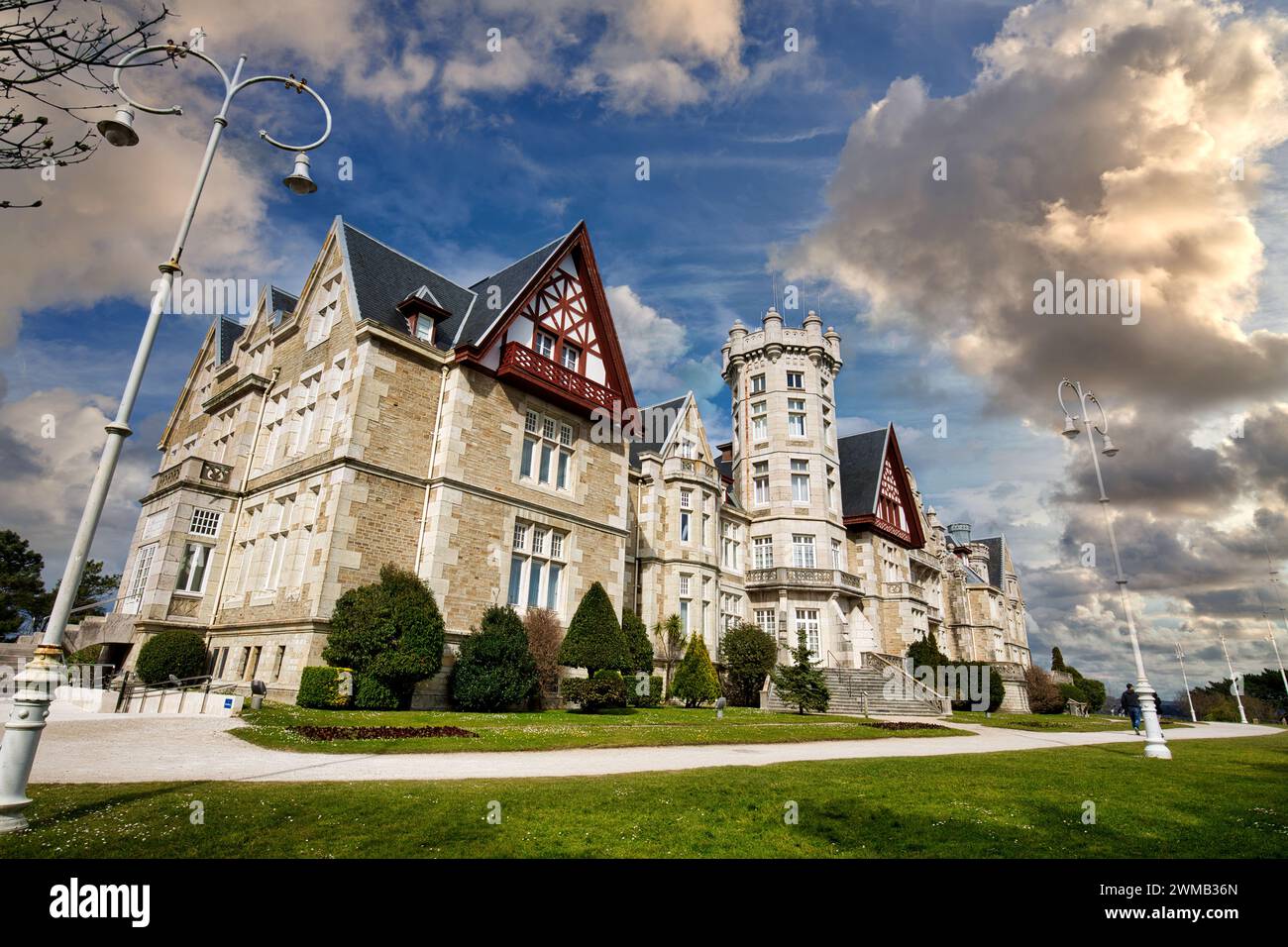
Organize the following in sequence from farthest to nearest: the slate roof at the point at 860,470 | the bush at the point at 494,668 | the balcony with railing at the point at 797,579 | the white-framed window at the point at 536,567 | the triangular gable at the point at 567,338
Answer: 1. the slate roof at the point at 860,470
2. the balcony with railing at the point at 797,579
3. the triangular gable at the point at 567,338
4. the white-framed window at the point at 536,567
5. the bush at the point at 494,668

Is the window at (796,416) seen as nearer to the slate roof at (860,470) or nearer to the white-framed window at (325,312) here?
the slate roof at (860,470)

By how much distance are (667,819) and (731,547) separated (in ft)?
110

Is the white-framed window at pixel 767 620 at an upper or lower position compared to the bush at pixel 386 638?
upper

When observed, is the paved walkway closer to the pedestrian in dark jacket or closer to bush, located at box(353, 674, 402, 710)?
bush, located at box(353, 674, 402, 710)

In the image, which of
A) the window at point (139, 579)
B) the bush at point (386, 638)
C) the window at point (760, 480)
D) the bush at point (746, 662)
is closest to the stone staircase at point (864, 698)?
the bush at point (746, 662)

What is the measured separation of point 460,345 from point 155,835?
20629mm

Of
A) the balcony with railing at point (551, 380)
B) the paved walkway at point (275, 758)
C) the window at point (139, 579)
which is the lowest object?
the paved walkway at point (275, 758)

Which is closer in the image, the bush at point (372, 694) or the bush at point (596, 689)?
→ the bush at point (372, 694)

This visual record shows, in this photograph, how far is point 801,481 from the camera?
42312mm

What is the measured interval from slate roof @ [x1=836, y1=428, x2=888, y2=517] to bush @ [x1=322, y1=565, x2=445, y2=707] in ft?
107

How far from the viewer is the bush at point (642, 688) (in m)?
25.1

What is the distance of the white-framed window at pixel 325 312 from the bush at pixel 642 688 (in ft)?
56.7
